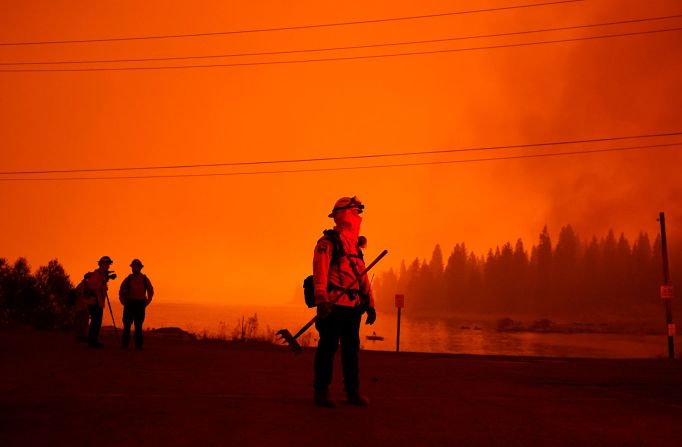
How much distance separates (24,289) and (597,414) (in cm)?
6591

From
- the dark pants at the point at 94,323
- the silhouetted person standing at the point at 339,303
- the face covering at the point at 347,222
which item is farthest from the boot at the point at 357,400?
the dark pants at the point at 94,323

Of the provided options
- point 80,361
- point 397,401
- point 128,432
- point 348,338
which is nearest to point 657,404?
point 397,401

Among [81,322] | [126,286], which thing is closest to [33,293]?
[81,322]

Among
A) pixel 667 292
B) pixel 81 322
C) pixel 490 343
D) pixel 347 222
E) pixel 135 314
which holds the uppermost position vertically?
pixel 667 292

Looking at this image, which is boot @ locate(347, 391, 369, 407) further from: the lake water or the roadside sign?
the roadside sign

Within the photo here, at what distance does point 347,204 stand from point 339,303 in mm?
1297

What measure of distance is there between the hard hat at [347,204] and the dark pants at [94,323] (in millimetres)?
10463

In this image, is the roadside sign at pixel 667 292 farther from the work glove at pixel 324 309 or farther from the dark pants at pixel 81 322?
the work glove at pixel 324 309

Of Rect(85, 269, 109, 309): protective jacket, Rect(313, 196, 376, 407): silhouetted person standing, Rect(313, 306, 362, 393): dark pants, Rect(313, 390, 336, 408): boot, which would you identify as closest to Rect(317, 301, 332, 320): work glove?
Rect(313, 196, 376, 407): silhouetted person standing

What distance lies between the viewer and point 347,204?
26.4ft

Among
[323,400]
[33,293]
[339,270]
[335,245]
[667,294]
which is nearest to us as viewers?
[323,400]

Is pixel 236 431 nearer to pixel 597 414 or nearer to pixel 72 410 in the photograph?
pixel 72 410

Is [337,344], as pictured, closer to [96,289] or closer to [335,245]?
[335,245]

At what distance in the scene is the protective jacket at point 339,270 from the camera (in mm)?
7402
